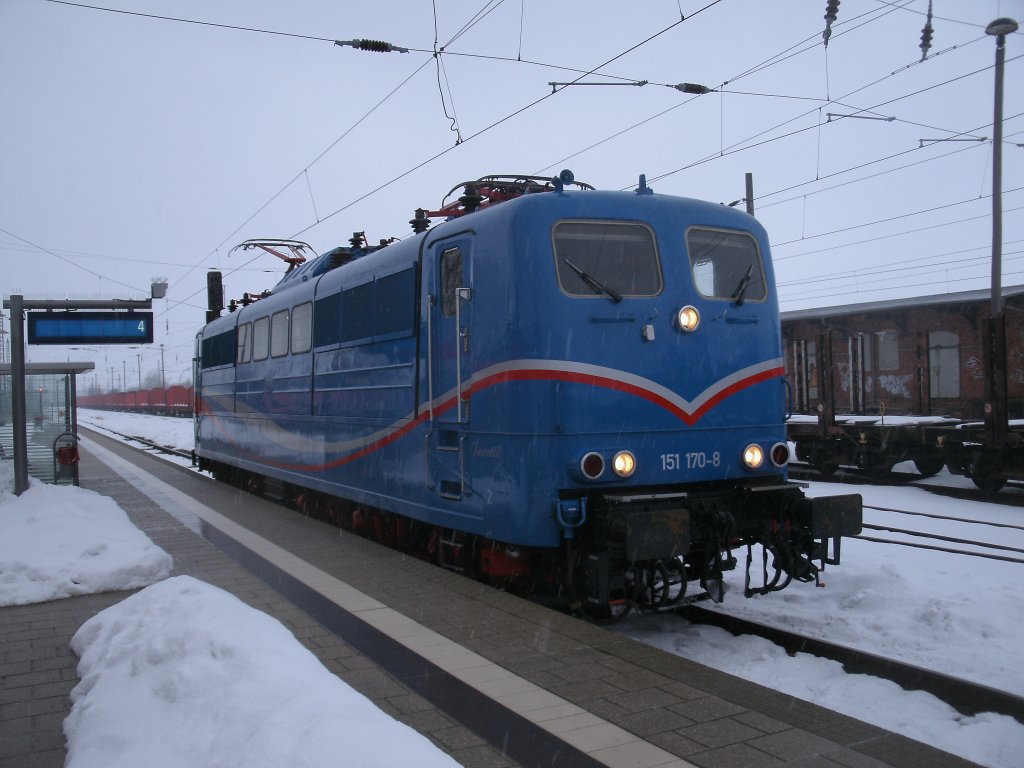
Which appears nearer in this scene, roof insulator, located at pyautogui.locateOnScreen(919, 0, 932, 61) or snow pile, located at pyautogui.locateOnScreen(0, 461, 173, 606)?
snow pile, located at pyautogui.locateOnScreen(0, 461, 173, 606)

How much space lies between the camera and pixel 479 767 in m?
3.70

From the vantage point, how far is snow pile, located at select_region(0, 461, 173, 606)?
700 centimetres

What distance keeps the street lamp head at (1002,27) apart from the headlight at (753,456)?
12543mm

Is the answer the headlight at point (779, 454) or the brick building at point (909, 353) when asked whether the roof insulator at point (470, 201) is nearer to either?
the headlight at point (779, 454)

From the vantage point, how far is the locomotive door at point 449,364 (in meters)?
6.79

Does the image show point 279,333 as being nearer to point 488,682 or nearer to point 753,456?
point 753,456

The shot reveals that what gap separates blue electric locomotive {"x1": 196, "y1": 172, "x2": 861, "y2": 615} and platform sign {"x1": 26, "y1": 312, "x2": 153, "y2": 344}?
748cm

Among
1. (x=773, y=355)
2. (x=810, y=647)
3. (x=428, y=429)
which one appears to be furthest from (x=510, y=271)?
(x=810, y=647)

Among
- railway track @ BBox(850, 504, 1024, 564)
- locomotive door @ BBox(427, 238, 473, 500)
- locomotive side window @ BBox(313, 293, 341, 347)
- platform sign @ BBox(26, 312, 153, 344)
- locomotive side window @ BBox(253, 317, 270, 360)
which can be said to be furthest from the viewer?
platform sign @ BBox(26, 312, 153, 344)

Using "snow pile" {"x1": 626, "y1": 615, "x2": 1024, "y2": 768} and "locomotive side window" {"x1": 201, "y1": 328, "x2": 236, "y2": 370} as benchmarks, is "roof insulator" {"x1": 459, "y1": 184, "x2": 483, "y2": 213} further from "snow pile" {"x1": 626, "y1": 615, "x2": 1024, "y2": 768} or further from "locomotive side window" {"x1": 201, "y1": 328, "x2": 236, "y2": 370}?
"locomotive side window" {"x1": 201, "y1": 328, "x2": 236, "y2": 370}

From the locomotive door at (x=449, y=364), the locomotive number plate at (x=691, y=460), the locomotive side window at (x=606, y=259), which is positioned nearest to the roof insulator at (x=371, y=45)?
the locomotive door at (x=449, y=364)

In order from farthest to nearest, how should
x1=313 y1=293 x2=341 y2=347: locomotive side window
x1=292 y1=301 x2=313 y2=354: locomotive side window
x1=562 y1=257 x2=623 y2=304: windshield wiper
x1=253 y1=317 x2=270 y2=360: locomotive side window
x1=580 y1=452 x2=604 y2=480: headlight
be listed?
1. x1=253 y1=317 x2=270 y2=360: locomotive side window
2. x1=292 y1=301 x2=313 y2=354: locomotive side window
3. x1=313 y1=293 x2=341 y2=347: locomotive side window
4. x1=562 y1=257 x2=623 y2=304: windshield wiper
5. x1=580 y1=452 x2=604 y2=480: headlight

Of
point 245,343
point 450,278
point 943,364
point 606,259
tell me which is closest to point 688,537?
point 606,259

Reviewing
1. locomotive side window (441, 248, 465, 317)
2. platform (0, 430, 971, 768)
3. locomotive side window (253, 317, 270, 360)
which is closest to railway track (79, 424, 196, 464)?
locomotive side window (253, 317, 270, 360)
